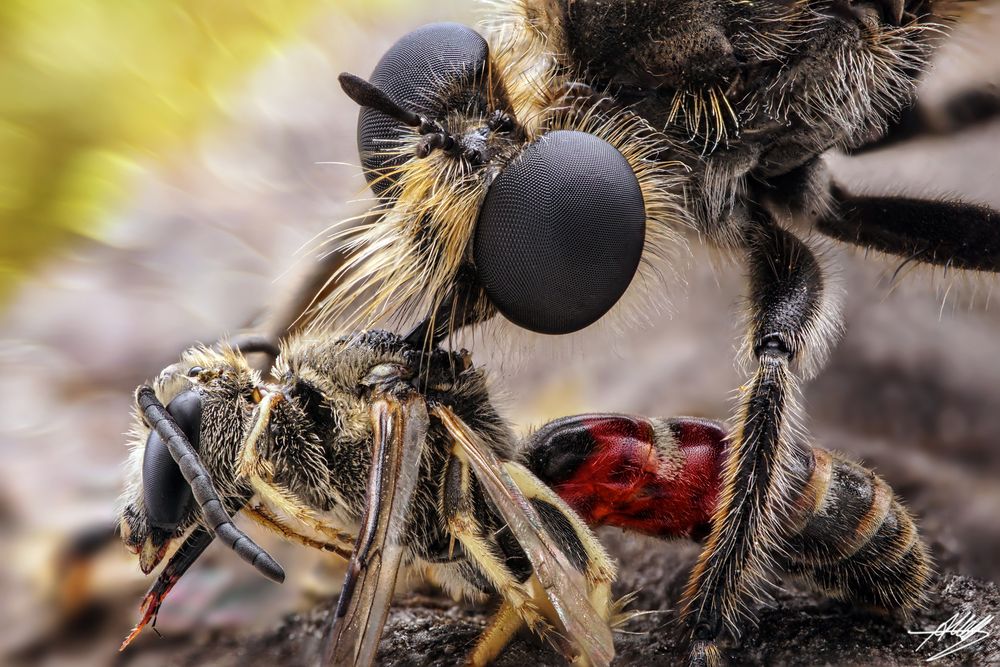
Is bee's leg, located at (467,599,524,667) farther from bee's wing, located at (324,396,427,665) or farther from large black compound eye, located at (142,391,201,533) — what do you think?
large black compound eye, located at (142,391,201,533)

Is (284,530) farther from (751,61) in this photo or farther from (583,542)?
(751,61)

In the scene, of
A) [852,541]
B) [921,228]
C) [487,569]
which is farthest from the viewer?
[921,228]

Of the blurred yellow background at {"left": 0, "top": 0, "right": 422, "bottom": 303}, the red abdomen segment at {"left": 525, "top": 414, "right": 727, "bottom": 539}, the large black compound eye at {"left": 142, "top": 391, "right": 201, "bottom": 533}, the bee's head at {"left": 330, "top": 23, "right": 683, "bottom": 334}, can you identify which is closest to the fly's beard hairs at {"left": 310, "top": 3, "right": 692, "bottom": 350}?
the bee's head at {"left": 330, "top": 23, "right": 683, "bottom": 334}

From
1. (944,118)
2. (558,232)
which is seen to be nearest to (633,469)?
(558,232)

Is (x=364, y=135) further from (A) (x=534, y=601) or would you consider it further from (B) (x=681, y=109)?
(A) (x=534, y=601)

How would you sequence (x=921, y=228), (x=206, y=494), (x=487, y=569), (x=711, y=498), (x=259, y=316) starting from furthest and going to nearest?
(x=259, y=316), (x=921, y=228), (x=711, y=498), (x=487, y=569), (x=206, y=494)

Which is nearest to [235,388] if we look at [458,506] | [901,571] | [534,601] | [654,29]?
[458,506]

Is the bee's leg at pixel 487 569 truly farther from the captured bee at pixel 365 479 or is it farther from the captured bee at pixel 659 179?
the captured bee at pixel 659 179
